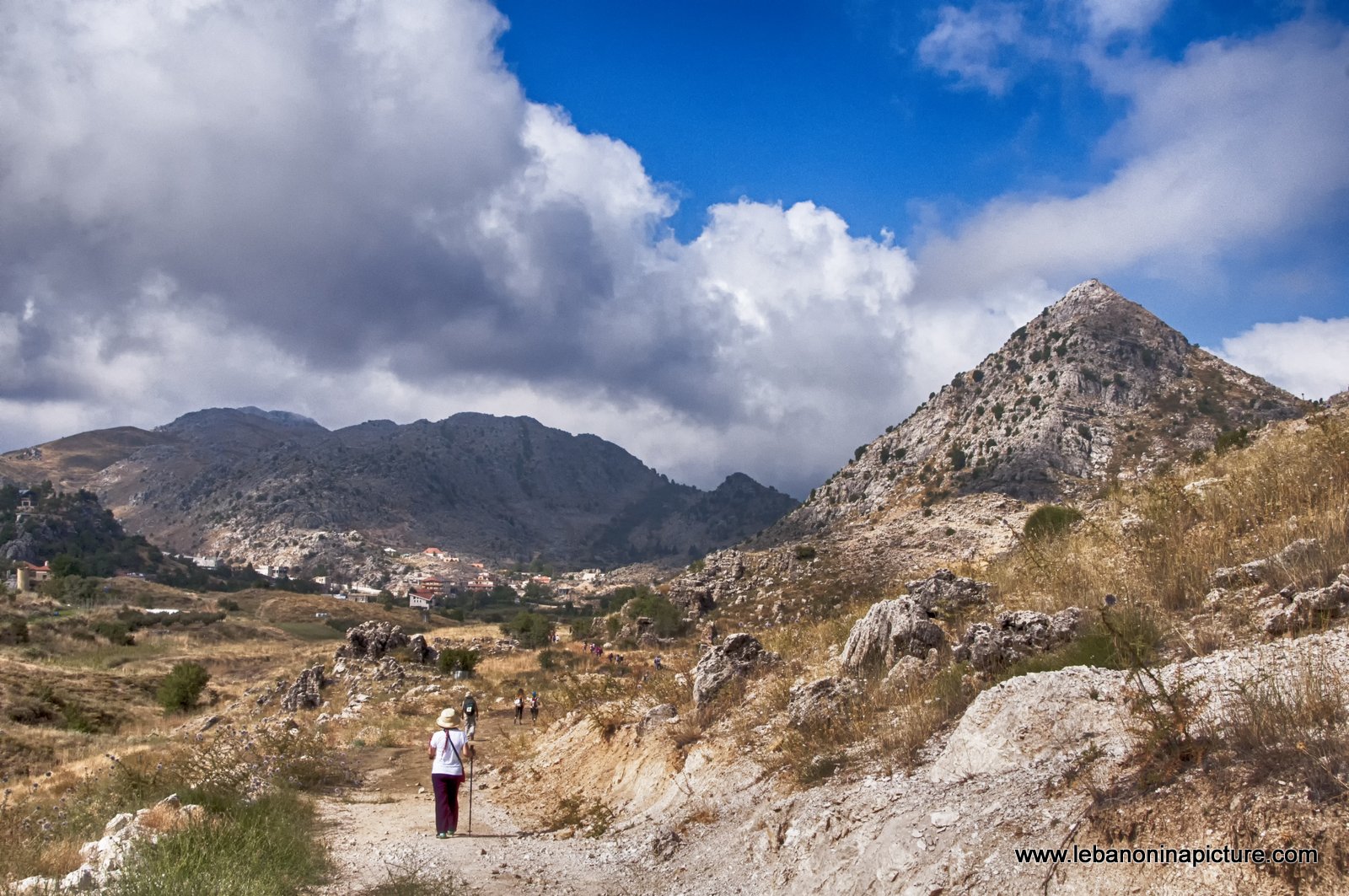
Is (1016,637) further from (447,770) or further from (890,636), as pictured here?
(447,770)

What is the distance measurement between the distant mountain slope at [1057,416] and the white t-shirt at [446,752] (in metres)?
63.8

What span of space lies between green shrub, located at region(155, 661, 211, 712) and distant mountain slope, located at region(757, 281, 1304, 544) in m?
58.5

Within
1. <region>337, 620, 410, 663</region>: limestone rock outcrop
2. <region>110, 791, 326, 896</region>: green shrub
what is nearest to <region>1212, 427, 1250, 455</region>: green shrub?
<region>110, 791, 326, 896</region>: green shrub

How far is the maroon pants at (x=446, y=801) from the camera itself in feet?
41.8

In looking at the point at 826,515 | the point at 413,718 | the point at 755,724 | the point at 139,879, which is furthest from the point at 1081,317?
the point at 139,879

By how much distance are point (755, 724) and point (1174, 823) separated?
25.3 ft

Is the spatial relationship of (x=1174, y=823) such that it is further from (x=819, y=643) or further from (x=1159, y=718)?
(x=819, y=643)

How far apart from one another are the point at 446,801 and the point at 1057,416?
87.0 metres

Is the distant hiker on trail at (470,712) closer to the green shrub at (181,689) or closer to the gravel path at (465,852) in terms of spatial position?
the gravel path at (465,852)

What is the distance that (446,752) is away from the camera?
12.5 m

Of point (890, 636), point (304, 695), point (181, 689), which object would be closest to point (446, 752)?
point (890, 636)

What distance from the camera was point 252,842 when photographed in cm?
923

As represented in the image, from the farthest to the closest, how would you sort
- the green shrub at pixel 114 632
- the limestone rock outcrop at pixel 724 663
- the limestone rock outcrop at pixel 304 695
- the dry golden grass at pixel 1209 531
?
the green shrub at pixel 114 632 < the limestone rock outcrop at pixel 304 695 < the limestone rock outcrop at pixel 724 663 < the dry golden grass at pixel 1209 531

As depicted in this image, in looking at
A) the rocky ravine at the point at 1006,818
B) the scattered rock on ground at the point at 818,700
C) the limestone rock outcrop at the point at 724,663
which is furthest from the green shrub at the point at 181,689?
the scattered rock on ground at the point at 818,700
